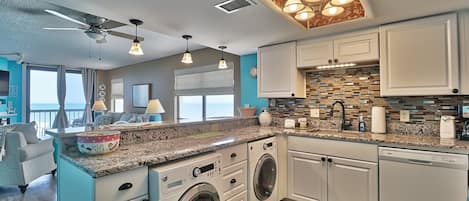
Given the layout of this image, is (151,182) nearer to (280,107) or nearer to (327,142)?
(327,142)

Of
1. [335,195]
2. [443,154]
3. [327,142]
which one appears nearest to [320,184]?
[335,195]

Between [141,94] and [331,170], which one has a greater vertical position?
[141,94]

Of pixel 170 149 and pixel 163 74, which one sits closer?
pixel 170 149

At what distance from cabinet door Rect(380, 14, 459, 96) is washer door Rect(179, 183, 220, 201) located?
1923 millimetres

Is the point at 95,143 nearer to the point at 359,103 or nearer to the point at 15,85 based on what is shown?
the point at 359,103

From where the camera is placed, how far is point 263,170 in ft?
8.36

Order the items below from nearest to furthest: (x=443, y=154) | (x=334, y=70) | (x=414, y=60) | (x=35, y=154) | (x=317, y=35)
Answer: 1. (x=443, y=154)
2. (x=414, y=60)
3. (x=317, y=35)
4. (x=334, y=70)
5. (x=35, y=154)

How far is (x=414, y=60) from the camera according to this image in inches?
86.4

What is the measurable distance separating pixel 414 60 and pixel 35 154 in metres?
4.81

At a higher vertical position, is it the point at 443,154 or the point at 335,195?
the point at 443,154

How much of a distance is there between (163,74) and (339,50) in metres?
4.40

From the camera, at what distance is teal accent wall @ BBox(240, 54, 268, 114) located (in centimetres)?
369

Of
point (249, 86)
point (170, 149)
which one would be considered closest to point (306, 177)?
point (170, 149)

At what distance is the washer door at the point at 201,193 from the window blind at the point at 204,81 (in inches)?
107
